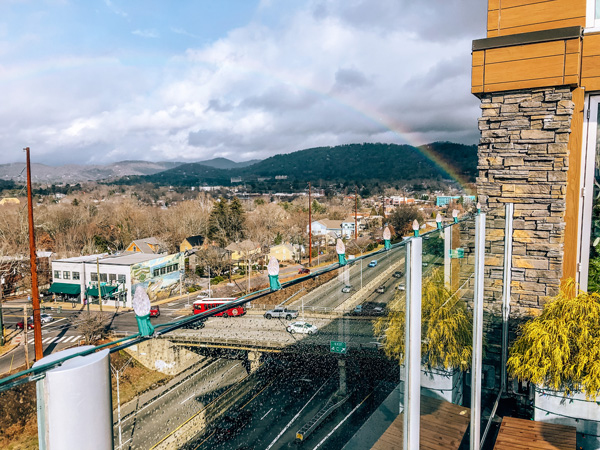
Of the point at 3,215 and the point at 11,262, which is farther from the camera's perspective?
the point at 3,215

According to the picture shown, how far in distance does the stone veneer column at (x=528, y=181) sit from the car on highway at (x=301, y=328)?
179 cm

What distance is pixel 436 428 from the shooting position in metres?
1.84

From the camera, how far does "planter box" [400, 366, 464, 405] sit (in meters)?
1.72

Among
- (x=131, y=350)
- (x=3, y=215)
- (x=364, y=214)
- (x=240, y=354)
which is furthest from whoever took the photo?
(x=364, y=214)

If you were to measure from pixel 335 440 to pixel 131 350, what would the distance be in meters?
1.00

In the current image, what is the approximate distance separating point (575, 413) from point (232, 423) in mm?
2264

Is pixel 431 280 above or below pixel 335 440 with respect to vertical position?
above

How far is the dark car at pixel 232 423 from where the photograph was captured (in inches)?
42.3

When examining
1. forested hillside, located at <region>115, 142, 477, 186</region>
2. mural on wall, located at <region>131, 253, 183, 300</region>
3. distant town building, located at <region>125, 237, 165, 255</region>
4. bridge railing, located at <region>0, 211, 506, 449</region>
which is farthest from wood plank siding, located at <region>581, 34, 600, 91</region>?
forested hillside, located at <region>115, 142, 477, 186</region>

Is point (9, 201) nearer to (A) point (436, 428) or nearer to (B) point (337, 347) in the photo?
(B) point (337, 347)

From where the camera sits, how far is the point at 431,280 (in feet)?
5.66

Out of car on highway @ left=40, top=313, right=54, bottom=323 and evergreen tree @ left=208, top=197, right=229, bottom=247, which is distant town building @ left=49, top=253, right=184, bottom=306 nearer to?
car on highway @ left=40, top=313, right=54, bottom=323

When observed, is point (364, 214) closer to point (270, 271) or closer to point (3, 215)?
point (3, 215)

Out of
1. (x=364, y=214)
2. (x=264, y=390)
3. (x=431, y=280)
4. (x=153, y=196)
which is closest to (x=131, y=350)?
(x=264, y=390)
